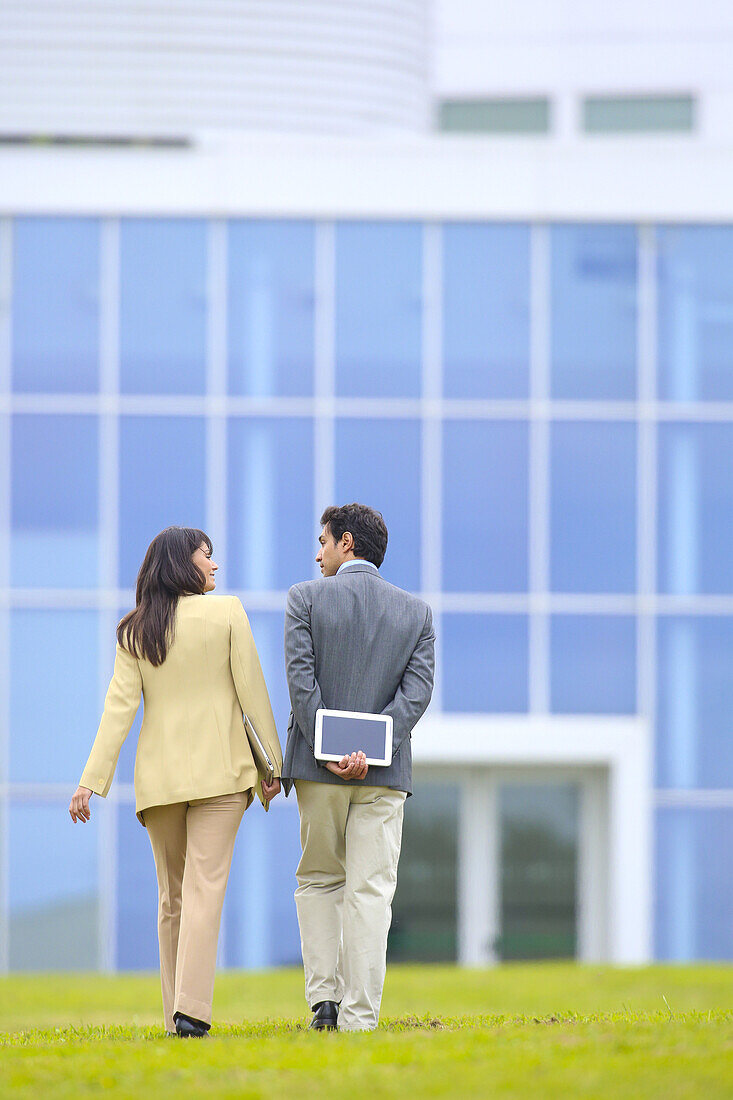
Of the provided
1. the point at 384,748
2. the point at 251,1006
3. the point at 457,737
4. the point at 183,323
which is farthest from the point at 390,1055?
the point at 183,323

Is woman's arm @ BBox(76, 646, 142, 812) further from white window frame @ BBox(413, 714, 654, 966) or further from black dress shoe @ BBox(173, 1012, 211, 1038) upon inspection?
white window frame @ BBox(413, 714, 654, 966)

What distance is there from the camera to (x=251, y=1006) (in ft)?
37.1

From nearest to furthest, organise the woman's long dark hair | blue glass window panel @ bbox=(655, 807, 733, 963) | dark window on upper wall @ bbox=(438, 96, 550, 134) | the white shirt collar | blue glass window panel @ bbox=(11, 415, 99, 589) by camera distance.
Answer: the woman's long dark hair, the white shirt collar, blue glass window panel @ bbox=(655, 807, 733, 963), blue glass window panel @ bbox=(11, 415, 99, 589), dark window on upper wall @ bbox=(438, 96, 550, 134)

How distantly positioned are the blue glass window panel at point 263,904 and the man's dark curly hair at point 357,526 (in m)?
9.46

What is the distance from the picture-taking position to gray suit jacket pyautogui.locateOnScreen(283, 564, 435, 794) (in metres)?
5.74

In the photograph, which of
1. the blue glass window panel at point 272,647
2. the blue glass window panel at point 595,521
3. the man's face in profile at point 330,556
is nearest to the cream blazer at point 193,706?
the man's face in profile at point 330,556

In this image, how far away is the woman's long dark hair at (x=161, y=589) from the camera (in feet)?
19.2

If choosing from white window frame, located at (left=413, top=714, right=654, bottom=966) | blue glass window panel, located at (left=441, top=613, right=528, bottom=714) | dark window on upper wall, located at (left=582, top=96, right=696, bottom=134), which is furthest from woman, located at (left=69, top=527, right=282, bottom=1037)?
dark window on upper wall, located at (left=582, top=96, right=696, bottom=134)

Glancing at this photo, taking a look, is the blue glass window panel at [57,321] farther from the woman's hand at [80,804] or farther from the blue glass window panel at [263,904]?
the woman's hand at [80,804]

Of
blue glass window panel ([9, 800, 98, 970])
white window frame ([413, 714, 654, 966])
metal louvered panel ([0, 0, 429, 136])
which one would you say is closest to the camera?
white window frame ([413, 714, 654, 966])

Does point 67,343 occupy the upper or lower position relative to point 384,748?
upper

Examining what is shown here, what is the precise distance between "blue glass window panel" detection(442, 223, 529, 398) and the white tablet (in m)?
10.2

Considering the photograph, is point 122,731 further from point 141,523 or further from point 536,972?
point 141,523

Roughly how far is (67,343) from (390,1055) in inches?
460
